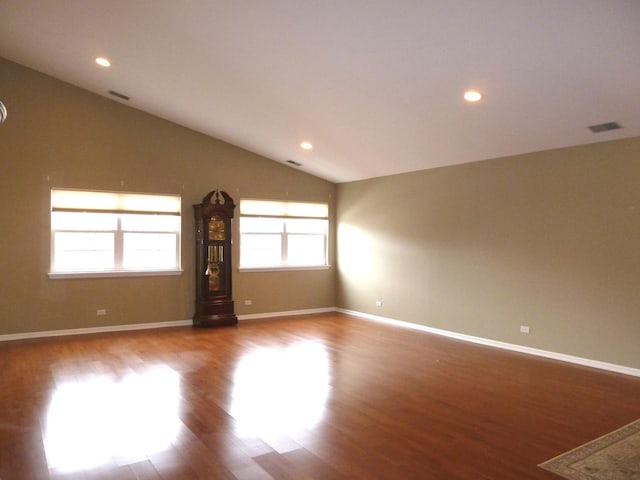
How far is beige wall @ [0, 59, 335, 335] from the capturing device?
6016 mm

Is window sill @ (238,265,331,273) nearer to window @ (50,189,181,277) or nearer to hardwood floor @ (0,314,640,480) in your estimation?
window @ (50,189,181,277)

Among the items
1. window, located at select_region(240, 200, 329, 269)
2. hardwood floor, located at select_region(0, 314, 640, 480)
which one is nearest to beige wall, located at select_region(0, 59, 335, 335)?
Answer: window, located at select_region(240, 200, 329, 269)

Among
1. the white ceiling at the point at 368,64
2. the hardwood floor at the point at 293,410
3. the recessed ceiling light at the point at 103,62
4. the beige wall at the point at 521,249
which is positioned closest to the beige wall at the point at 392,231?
the beige wall at the point at 521,249

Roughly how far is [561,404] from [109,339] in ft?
17.4

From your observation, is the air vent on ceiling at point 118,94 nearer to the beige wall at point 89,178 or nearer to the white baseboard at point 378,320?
the beige wall at point 89,178

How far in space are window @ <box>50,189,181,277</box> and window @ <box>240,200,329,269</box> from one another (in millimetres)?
1192

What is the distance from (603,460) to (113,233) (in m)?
6.28

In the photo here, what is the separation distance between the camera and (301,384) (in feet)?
14.0

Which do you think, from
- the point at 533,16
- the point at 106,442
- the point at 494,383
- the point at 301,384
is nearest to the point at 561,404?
the point at 494,383

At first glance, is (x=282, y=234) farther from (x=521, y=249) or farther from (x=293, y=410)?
(x=293, y=410)

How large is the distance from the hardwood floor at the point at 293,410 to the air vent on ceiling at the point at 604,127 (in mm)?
2447

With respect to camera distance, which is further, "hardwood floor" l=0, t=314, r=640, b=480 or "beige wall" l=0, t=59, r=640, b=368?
"beige wall" l=0, t=59, r=640, b=368

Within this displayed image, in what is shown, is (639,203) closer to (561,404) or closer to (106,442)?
(561,404)

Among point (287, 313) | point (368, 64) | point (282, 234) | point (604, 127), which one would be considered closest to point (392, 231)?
point (282, 234)
